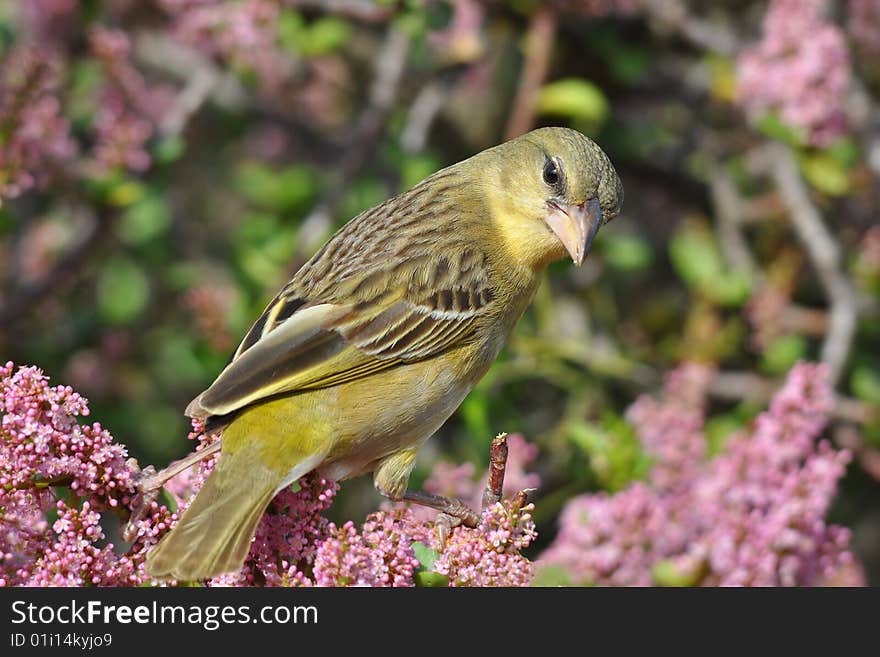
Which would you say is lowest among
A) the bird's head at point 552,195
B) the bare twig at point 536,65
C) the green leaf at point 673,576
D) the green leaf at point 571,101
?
the green leaf at point 673,576

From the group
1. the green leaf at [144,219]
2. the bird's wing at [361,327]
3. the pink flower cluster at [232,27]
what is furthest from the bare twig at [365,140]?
the bird's wing at [361,327]

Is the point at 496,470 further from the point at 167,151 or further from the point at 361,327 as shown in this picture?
the point at 167,151

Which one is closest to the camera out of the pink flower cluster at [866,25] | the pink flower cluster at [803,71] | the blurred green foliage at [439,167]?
the pink flower cluster at [803,71]

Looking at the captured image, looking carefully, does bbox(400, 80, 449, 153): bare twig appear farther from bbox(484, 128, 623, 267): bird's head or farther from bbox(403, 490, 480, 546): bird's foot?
bbox(403, 490, 480, 546): bird's foot

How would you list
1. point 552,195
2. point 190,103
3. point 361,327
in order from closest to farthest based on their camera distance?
point 361,327 → point 552,195 → point 190,103

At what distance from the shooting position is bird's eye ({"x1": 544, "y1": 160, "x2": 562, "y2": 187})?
409 centimetres

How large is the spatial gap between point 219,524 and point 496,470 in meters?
0.67

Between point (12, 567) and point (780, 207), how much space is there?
14.0 feet

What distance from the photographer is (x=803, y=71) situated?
5098 millimetres

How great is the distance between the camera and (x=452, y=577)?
9.89 feet

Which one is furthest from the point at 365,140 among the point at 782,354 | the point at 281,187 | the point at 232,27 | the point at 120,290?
the point at 782,354

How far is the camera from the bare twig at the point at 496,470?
3061 millimetres

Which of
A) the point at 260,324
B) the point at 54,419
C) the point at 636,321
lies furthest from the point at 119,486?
the point at 636,321

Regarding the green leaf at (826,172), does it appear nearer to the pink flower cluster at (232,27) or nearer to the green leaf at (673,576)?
the green leaf at (673,576)
